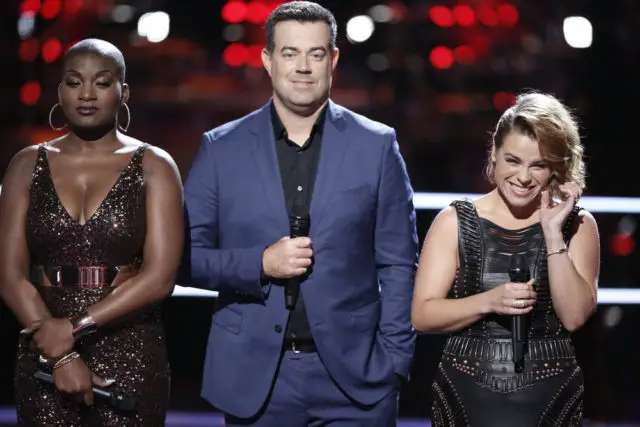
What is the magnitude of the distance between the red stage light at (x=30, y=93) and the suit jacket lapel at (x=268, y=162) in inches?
158

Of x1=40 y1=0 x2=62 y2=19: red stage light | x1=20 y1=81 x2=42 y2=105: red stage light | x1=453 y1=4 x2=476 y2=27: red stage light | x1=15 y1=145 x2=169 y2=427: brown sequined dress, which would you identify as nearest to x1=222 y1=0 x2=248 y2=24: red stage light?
x1=40 y1=0 x2=62 y2=19: red stage light

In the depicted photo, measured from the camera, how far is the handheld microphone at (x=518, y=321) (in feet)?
8.55

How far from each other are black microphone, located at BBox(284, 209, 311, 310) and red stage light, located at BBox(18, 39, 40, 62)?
4.20 meters

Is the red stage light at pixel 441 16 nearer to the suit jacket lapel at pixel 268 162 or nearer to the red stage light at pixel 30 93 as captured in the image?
the red stage light at pixel 30 93

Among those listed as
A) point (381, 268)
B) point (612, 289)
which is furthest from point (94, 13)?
point (381, 268)

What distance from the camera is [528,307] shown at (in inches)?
102

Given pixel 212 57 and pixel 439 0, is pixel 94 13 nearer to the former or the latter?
pixel 212 57

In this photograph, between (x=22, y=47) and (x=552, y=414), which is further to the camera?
(x=22, y=47)

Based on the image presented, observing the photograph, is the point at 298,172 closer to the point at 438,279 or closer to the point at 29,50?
the point at 438,279

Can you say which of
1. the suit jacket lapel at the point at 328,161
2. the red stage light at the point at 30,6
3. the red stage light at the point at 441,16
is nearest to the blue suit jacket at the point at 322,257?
the suit jacket lapel at the point at 328,161

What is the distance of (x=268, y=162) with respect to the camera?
2.92 m

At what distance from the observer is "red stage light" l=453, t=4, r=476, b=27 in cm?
737

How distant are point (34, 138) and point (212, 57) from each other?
1.33 meters

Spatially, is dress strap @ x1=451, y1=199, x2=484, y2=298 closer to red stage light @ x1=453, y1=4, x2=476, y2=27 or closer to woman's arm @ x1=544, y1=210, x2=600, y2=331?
woman's arm @ x1=544, y1=210, x2=600, y2=331
